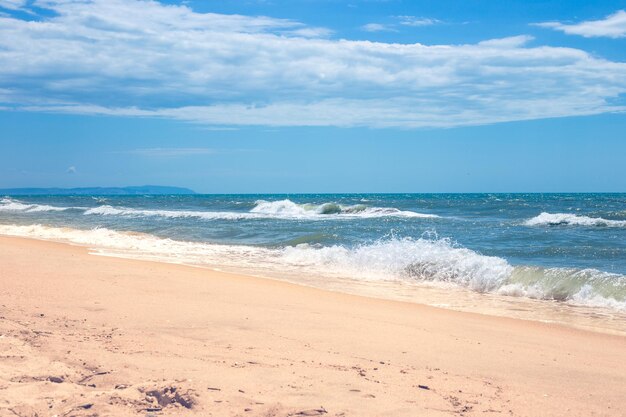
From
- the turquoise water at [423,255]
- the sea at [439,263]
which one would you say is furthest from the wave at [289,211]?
the sea at [439,263]

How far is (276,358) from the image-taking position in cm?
479

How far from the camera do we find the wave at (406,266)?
1030 cm

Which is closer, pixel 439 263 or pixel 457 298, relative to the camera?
pixel 457 298

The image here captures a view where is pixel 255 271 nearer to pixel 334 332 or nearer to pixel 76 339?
pixel 334 332

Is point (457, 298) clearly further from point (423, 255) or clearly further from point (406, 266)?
point (423, 255)

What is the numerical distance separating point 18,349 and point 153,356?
967 millimetres

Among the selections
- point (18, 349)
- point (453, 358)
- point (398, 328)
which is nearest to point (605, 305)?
point (398, 328)

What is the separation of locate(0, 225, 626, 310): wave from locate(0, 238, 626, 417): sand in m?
3.06

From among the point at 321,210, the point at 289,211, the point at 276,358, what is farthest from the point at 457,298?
the point at 289,211

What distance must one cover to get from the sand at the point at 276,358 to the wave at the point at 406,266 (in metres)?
3.06

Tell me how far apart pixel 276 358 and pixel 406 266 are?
27.9 feet

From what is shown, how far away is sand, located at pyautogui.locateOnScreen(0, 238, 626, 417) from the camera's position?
3768 mm

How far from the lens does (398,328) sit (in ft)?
21.3

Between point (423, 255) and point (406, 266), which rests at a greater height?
point (423, 255)
